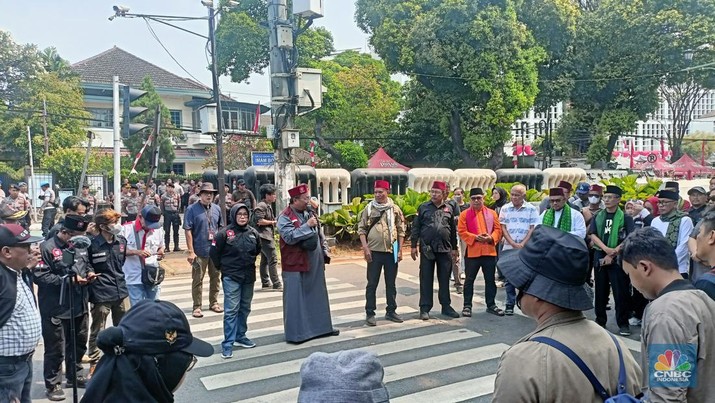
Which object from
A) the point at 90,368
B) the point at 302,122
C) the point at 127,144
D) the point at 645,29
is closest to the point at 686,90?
the point at 645,29

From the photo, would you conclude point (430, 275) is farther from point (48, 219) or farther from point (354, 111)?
point (354, 111)

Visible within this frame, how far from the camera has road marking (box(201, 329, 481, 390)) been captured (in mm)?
5945

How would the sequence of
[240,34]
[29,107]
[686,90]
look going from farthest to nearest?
[686,90] → [240,34] → [29,107]

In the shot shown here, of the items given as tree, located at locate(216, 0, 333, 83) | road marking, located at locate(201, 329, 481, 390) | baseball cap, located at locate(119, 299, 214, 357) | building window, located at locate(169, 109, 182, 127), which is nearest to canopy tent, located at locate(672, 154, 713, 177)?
tree, located at locate(216, 0, 333, 83)

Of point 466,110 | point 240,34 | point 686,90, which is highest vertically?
point 240,34

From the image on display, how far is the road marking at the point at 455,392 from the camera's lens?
17.8ft

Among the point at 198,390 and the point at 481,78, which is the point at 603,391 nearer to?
the point at 198,390

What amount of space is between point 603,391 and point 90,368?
5.75 meters

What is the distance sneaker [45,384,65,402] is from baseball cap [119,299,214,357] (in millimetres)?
4097

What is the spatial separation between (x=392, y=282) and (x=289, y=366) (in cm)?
232

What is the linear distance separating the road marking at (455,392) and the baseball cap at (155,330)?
140 inches

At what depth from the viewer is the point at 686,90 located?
45.8 metres

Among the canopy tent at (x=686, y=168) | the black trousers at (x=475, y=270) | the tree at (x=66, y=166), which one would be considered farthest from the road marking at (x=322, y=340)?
the canopy tent at (x=686, y=168)

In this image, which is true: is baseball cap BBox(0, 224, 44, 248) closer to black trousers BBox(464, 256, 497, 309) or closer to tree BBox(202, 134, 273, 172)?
black trousers BBox(464, 256, 497, 309)
